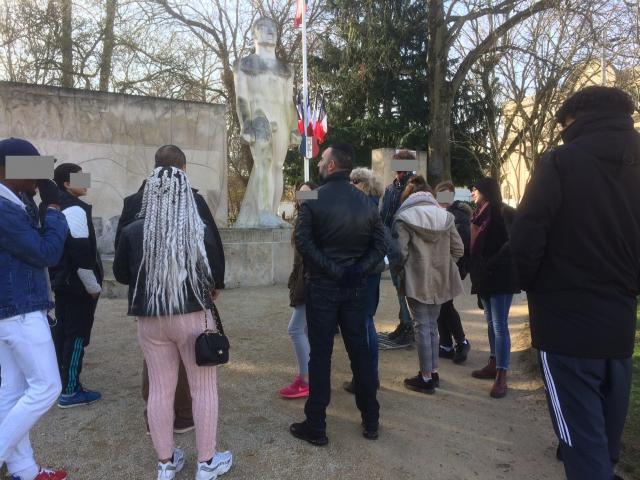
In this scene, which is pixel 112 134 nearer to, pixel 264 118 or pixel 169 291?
pixel 264 118

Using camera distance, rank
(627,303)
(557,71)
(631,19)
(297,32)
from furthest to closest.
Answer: (297,32)
(557,71)
(631,19)
(627,303)

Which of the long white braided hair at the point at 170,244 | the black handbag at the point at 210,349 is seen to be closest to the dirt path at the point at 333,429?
the black handbag at the point at 210,349

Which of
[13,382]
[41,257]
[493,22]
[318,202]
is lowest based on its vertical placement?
[13,382]

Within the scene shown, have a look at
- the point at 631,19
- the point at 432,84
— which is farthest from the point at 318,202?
the point at 432,84

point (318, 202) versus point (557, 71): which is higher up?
point (557, 71)

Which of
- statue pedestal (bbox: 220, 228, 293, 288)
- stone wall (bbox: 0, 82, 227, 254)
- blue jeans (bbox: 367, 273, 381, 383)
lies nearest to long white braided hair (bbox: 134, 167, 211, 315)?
blue jeans (bbox: 367, 273, 381, 383)

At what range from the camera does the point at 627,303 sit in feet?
6.98

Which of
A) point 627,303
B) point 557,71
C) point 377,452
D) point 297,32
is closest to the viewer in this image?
point 627,303

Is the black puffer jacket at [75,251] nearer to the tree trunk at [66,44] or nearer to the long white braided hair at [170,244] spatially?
the long white braided hair at [170,244]

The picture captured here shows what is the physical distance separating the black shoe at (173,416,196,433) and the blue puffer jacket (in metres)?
1.23

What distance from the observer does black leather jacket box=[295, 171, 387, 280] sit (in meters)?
3.10

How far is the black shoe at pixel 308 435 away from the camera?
315 centimetres

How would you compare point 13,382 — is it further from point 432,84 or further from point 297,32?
point 297,32

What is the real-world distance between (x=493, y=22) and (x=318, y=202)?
51.4ft
